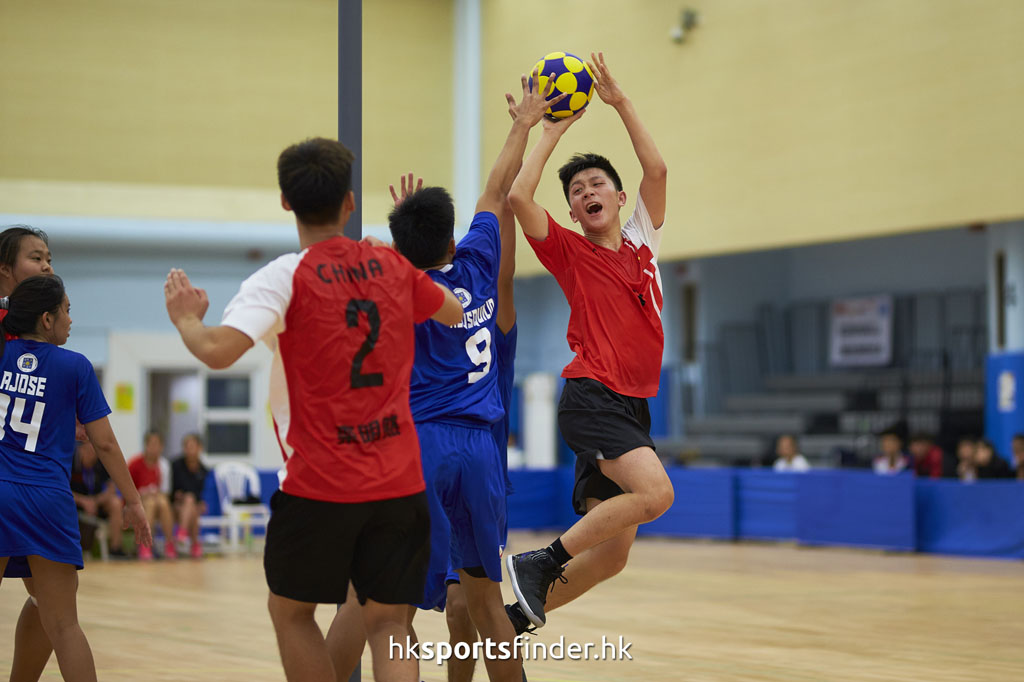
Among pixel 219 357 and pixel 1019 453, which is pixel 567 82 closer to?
pixel 219 357

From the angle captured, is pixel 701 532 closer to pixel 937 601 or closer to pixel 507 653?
pixel 937 601

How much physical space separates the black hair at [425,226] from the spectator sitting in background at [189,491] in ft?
38.5

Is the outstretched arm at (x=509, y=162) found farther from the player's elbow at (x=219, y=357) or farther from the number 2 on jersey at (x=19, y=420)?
the number 2 on jersey at (x=19, y=420)

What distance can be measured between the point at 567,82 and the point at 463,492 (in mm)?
1843

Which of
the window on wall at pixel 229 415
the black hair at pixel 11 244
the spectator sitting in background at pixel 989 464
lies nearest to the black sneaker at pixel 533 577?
the black hair at pixel 11 244

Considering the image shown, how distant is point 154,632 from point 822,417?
15.0 m

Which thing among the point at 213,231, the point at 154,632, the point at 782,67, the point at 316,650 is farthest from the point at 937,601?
the point at 213,231

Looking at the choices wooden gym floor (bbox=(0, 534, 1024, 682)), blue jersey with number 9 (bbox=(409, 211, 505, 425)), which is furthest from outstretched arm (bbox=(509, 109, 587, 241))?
wooden gym floor (bbox=(0, 534, 1024, 682))

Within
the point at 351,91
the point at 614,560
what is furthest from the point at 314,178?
the point at 614,560

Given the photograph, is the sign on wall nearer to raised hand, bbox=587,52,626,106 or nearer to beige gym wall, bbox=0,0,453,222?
beige gym wall, bbox=0,0,453,222

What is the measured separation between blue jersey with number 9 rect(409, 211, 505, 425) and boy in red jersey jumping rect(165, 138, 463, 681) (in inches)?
30.1

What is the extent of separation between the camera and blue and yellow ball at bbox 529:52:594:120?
5.23 meters

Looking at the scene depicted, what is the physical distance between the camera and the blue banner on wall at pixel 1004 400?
15602 millimetres

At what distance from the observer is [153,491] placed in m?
15.3
